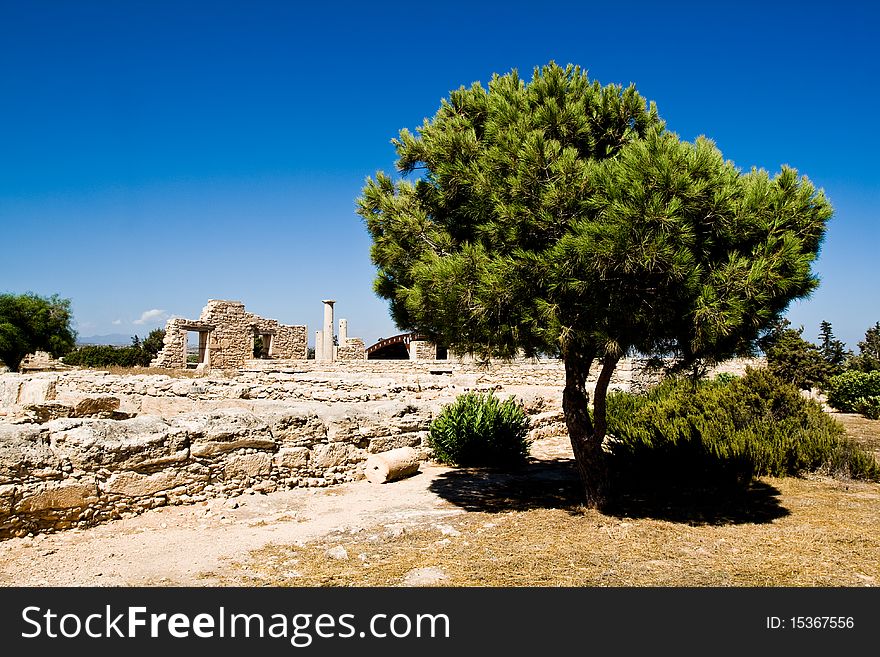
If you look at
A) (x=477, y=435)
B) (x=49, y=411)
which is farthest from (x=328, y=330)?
(x=477, y=435)

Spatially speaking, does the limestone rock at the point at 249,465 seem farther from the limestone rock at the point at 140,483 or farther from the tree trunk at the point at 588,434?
the tree trunk at the point at 588,434

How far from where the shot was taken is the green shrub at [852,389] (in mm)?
18328

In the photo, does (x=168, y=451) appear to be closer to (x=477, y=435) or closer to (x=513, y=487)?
(x=513, y=487)

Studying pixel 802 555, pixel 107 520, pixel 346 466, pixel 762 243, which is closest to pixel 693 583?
pixel 802 555

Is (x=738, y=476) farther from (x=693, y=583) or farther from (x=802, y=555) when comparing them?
(x=693, y=583)

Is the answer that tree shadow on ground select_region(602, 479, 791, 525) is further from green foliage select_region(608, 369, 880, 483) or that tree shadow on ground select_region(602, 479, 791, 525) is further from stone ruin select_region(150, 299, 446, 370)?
stone ruin select_region(150, 299, 446, 370)

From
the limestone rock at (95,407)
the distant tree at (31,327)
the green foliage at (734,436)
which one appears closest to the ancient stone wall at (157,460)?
the limestone rock at (95,407)

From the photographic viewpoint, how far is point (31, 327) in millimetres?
30578

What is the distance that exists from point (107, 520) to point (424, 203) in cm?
512

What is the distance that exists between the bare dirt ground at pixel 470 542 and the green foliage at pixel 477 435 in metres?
1.80

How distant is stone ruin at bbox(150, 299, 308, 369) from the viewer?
98.1ft

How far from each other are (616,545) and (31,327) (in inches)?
1352

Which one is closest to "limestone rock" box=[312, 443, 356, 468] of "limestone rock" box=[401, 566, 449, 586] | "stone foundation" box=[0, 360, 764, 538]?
"stone foundation" box=[0, 360, 764, 538]

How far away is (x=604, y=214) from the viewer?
5305mm
